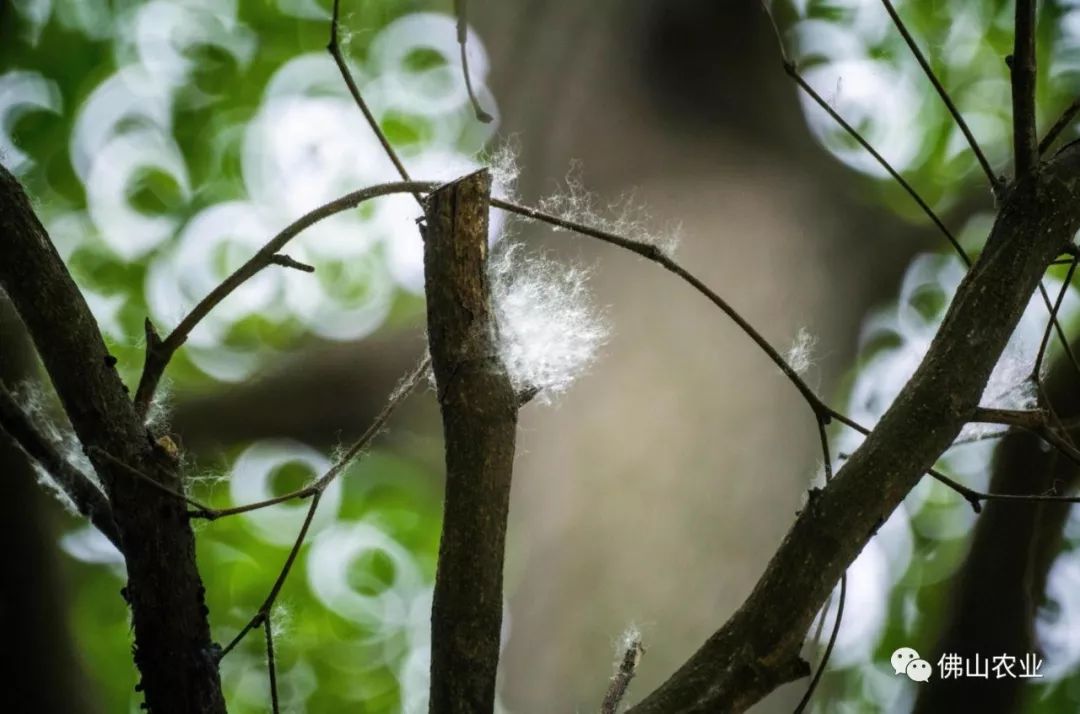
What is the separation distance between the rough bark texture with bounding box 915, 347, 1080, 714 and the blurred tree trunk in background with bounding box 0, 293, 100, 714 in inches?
65.3

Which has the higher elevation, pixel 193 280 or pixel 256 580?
pixel 193 280

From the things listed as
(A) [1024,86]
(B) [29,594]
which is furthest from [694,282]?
(B) [29,594]

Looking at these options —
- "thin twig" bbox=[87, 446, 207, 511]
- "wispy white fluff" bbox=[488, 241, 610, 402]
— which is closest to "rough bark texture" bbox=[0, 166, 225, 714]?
"thin twig" bbox=[87, 446, 207, 511]

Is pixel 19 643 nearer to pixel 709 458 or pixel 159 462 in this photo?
pixel 159 462

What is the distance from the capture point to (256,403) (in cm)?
192

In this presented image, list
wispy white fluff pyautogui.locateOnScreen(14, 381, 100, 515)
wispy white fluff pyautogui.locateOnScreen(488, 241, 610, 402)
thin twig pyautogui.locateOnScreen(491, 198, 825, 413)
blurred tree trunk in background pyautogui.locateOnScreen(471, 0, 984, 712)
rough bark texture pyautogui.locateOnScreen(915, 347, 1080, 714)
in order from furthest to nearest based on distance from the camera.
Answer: rough bark texture pyautogui.locateOnScreen(915, 347, 1080, 714) → blurred tree trunk in background pyautogui.locateOnScreen(471, 0, 984, 712) → wispy white fluff pyautogui.locateOnScreen(14, 381, 100, 515) → wispy white fluff pyautogui.locateOnScreen(488, 241, 610, 402) → thin twig pyautogui.locateOnScreen(491, 198, 825, 413)

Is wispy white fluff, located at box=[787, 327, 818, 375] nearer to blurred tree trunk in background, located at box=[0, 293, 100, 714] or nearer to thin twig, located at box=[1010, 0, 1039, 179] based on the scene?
thin twig, located at box=[1010, 0, 1039, 179]

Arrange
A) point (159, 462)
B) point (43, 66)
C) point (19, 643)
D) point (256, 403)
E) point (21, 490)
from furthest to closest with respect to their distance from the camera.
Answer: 1. point (43, 66)
2. point (256, 403)
3. point (21, 490)
4. point (19, 643)
5. point (159, 462)

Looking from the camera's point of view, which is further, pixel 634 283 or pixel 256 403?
pixel 256 403

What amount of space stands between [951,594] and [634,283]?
92cm

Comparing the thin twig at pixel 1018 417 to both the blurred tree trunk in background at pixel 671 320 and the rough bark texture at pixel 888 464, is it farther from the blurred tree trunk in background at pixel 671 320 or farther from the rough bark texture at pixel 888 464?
the blurred tree trunk in background at pixel 671 320

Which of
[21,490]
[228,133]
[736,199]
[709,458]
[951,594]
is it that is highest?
[228,133]

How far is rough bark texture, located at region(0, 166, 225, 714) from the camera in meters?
0.83

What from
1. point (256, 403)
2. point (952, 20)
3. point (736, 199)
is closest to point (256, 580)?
point (256, 403)
